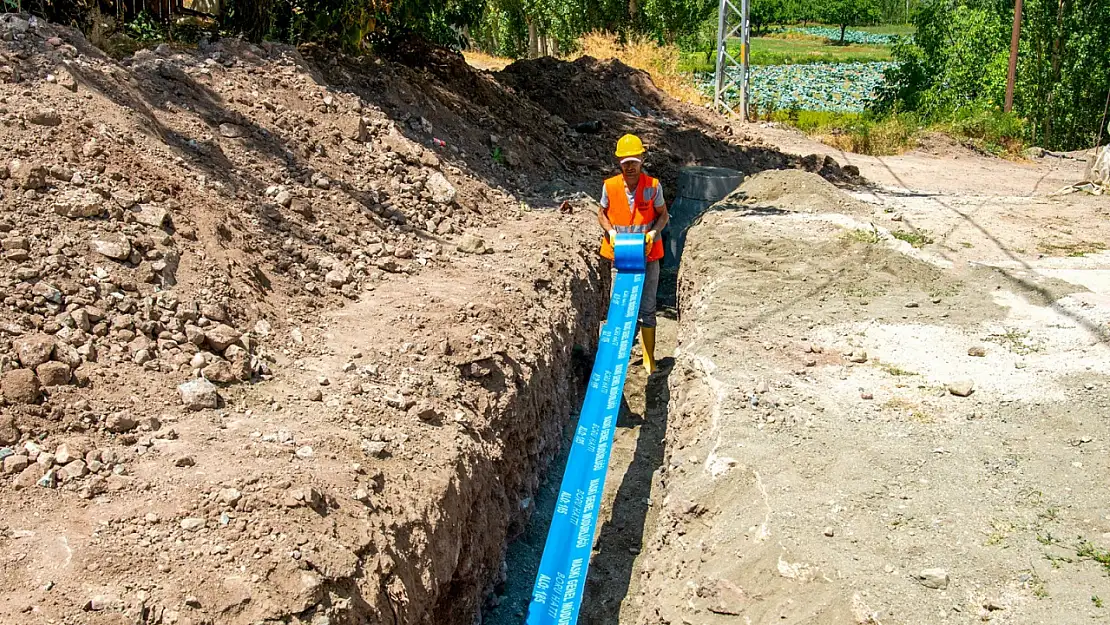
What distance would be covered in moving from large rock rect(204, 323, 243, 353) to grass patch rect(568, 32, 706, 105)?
14.1 metres

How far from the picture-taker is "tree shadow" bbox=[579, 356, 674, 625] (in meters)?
5.14

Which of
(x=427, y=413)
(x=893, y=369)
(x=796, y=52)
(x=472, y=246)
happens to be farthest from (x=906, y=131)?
(x=796, y=52)

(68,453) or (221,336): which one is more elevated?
(221,336)

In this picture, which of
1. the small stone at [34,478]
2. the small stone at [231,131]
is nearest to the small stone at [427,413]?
the small stone at [34,478]

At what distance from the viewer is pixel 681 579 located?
171 inches

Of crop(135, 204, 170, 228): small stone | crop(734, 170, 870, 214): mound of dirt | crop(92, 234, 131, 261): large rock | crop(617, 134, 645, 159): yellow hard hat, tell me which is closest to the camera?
crop(92, 234, 131, 261): large rock

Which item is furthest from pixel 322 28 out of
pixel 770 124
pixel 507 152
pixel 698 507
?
pixel 770 124

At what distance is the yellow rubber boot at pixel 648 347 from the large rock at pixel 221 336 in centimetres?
367

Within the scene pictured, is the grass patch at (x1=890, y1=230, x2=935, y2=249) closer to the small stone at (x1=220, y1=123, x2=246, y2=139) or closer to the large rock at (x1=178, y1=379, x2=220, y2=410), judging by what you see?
the small stone at (x1=220, y1=123, x2=246, y2=139)

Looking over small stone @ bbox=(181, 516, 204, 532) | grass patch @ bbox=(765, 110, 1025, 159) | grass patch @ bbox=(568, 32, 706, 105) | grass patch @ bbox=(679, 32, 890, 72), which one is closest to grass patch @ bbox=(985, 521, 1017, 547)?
small stone @ bbox=(181, 516, 204, 532)

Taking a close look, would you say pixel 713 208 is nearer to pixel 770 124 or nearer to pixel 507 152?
pixel 507 152

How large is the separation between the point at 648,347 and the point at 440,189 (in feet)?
7.70

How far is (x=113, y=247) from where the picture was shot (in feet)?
15.9

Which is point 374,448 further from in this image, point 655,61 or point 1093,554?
point 655,61
